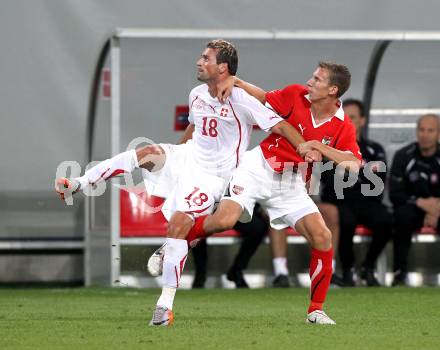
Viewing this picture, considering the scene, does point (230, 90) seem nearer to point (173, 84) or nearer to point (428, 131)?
point (173, 84)

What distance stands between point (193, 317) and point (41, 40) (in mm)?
4587

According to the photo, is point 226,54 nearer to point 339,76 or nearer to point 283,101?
point 283,101

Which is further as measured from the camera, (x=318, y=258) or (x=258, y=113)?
(x=258, y=113)

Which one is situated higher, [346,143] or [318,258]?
[346,143]

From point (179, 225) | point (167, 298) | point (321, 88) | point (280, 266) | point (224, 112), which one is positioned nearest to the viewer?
point (167, 298)

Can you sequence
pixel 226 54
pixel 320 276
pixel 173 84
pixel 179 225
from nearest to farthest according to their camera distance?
1. pixel 179 225
2. pixel 320 276
3. pixel 226 54
4. pixel 173 84

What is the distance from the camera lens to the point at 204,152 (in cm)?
857

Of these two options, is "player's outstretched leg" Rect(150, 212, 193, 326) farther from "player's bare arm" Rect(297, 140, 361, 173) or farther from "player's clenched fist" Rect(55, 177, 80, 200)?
"player's bare arm" Rect(297, 140, 361, 173)

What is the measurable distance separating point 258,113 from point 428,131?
4301 millimetres

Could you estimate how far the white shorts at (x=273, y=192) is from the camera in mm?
8258

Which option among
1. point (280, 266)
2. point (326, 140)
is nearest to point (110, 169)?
point (326, 140)

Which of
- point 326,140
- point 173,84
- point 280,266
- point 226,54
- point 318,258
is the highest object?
point 226,54

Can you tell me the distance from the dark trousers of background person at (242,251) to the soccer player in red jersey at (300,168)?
3.37 m

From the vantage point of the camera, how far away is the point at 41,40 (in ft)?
40.7
